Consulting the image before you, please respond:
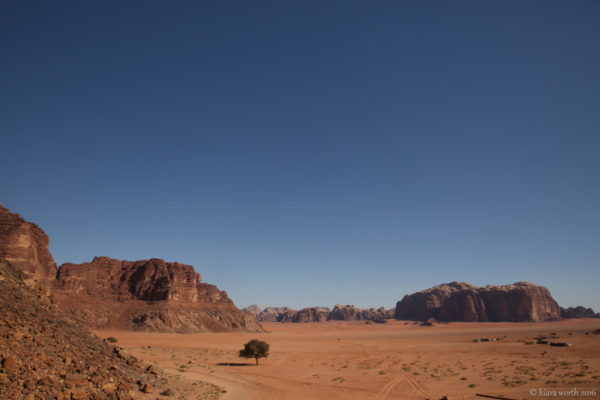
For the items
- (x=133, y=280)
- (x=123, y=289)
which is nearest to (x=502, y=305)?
(x=133, y=280)

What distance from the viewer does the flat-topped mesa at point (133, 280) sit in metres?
93.9

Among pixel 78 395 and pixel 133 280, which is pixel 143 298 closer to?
pixel 133 280

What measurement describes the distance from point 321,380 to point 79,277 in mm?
97788

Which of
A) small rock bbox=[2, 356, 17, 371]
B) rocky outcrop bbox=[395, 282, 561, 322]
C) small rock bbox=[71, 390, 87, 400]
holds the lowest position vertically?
rocky outcrop bbox=[395, 282, 561, 322]

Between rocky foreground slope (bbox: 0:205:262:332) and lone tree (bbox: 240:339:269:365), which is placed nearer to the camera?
lone tree (bbox: 240:339:269:365)

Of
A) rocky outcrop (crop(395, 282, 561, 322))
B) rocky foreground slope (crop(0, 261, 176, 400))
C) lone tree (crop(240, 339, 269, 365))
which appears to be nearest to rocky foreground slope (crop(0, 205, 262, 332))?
lone tree (crop(240, 339, 269, 365))

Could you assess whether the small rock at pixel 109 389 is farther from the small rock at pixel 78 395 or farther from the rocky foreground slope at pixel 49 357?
the small rock at pixel 78 395

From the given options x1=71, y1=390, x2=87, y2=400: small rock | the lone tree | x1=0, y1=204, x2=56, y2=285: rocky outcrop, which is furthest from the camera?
x1=0, y1=204, x2=56, y2=285: rocky outcrop

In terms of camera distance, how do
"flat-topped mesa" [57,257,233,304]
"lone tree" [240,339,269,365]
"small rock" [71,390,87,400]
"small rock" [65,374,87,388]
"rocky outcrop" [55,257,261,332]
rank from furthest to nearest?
"flat-topped mesa" [57,257,233,304] < "rocky outcrop" [55,257,261,332] < "lone tree" [240,339,269,365] < "small rock" [65,374,87,388] < "small rock" [71,390,87,400]

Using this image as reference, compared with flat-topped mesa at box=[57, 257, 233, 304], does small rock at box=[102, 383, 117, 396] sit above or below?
below

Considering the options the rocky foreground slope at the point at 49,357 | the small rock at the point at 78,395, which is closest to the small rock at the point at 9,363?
the rocky foreground slope at the point at 49,357

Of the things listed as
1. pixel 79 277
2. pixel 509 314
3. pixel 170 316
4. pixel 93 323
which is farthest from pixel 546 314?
pixel 79 277

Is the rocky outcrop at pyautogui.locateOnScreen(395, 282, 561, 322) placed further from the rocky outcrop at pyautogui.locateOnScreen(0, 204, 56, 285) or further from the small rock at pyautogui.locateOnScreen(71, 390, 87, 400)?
the small rock at pyautogui.locateOnScreen(71, 390, 87, 400)

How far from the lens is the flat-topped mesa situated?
93938 mm
